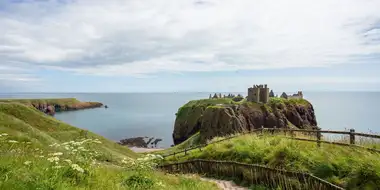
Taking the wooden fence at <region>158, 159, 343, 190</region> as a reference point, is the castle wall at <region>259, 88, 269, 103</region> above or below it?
above

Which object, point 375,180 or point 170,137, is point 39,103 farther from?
point 375,180

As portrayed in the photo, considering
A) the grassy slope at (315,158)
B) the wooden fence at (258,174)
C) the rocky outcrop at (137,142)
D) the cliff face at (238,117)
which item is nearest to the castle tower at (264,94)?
the cliff face at (238,117)

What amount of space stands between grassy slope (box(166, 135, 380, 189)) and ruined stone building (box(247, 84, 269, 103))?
48359mm

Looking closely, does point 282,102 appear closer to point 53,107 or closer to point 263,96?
point 263,96

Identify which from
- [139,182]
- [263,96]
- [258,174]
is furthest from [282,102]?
[139,182]

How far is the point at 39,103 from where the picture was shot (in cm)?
15262

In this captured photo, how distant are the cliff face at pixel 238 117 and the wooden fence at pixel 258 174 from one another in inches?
1148

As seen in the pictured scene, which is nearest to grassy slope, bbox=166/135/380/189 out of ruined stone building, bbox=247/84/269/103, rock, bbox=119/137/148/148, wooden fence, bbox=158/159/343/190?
wooden fence, bbox=158/159/343/190

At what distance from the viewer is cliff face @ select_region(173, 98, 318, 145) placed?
184ft

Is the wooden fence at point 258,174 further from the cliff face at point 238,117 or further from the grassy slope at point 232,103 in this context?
the grassy slope at point 232,103

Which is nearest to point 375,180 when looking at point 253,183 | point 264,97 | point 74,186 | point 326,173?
point 326,173

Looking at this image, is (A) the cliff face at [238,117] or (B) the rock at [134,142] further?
(B) the rock at [134,142]

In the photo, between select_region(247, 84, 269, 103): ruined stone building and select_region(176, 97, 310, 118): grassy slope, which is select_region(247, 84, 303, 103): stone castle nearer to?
select_region(247, 84, 269, 103): ruined stone building

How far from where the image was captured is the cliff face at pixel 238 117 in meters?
56.1
